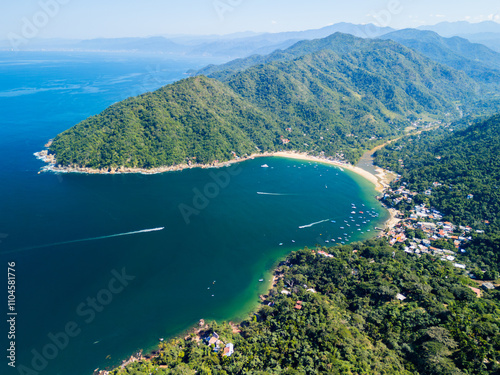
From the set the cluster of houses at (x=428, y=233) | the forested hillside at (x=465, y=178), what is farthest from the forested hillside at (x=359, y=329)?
the forested hillside at (x=465, y=178)

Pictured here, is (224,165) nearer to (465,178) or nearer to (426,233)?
(426,233)

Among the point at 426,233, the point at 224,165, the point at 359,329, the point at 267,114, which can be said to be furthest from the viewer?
the point at 267,114

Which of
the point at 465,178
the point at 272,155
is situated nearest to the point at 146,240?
the point at 272,155

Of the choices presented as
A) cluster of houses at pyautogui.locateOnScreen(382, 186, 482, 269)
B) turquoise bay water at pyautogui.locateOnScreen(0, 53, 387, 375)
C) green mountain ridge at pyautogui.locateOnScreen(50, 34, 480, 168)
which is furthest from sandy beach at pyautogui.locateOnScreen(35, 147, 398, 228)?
cluster of houses at pyautogui.locateOnScreen(382, 186, 482, 269)

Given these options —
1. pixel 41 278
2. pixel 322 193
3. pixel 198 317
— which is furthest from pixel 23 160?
pixel 322 193

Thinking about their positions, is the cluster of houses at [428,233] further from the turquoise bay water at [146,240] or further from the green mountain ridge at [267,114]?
the green mountain ridge at [267,114]

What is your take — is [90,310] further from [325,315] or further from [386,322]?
[386,322]
